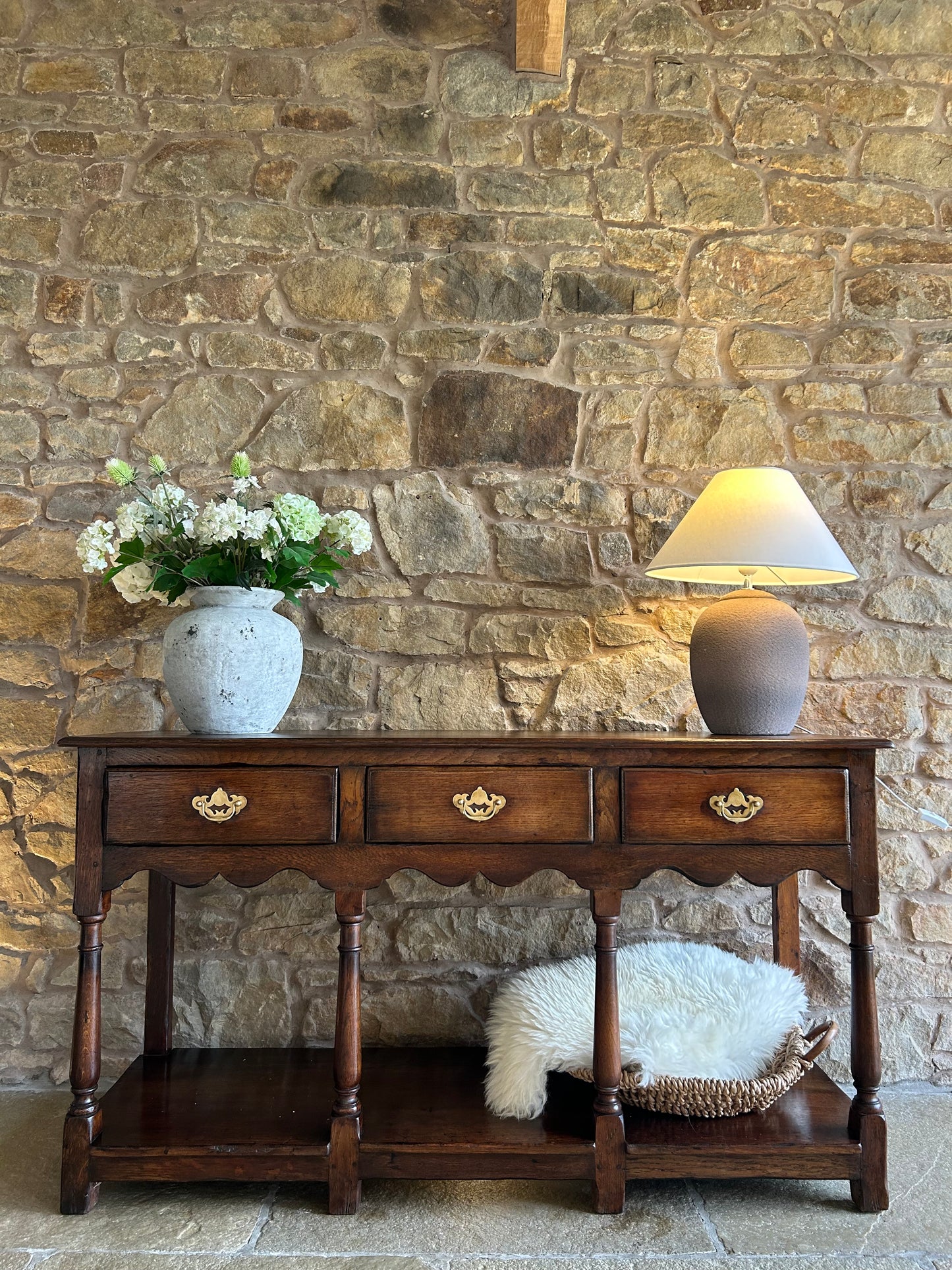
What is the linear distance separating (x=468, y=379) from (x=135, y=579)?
98 cm

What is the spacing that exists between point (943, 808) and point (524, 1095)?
1.28 m

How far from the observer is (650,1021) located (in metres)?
1.79

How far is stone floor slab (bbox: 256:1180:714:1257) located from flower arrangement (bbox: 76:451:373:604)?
1205 millimetres

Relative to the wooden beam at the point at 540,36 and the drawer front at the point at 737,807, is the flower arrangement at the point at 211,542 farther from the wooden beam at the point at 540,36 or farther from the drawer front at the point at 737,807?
the wooden beam at the point at 540,36

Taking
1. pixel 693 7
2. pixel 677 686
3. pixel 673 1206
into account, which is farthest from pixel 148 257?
pixel 673 1206

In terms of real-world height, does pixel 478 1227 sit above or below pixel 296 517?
below

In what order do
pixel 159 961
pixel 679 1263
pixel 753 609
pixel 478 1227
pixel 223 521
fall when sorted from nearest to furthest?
pixel 679 1263 → pixel 478 1227 → pixel 223 521 → pixel 753 609 → pixel 159 961

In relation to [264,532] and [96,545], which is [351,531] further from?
[96,545]

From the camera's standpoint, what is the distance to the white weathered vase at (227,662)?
1.77 metres

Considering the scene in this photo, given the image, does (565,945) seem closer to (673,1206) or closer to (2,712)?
(673,1206)

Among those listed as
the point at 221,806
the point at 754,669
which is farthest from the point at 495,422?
the point at 221,806

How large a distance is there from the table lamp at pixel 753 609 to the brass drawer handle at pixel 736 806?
0.72 feet

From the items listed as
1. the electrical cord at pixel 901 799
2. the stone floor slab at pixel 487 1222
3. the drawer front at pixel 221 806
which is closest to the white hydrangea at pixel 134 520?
the drawer front at pixel 221 806

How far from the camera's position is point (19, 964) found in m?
2.15
